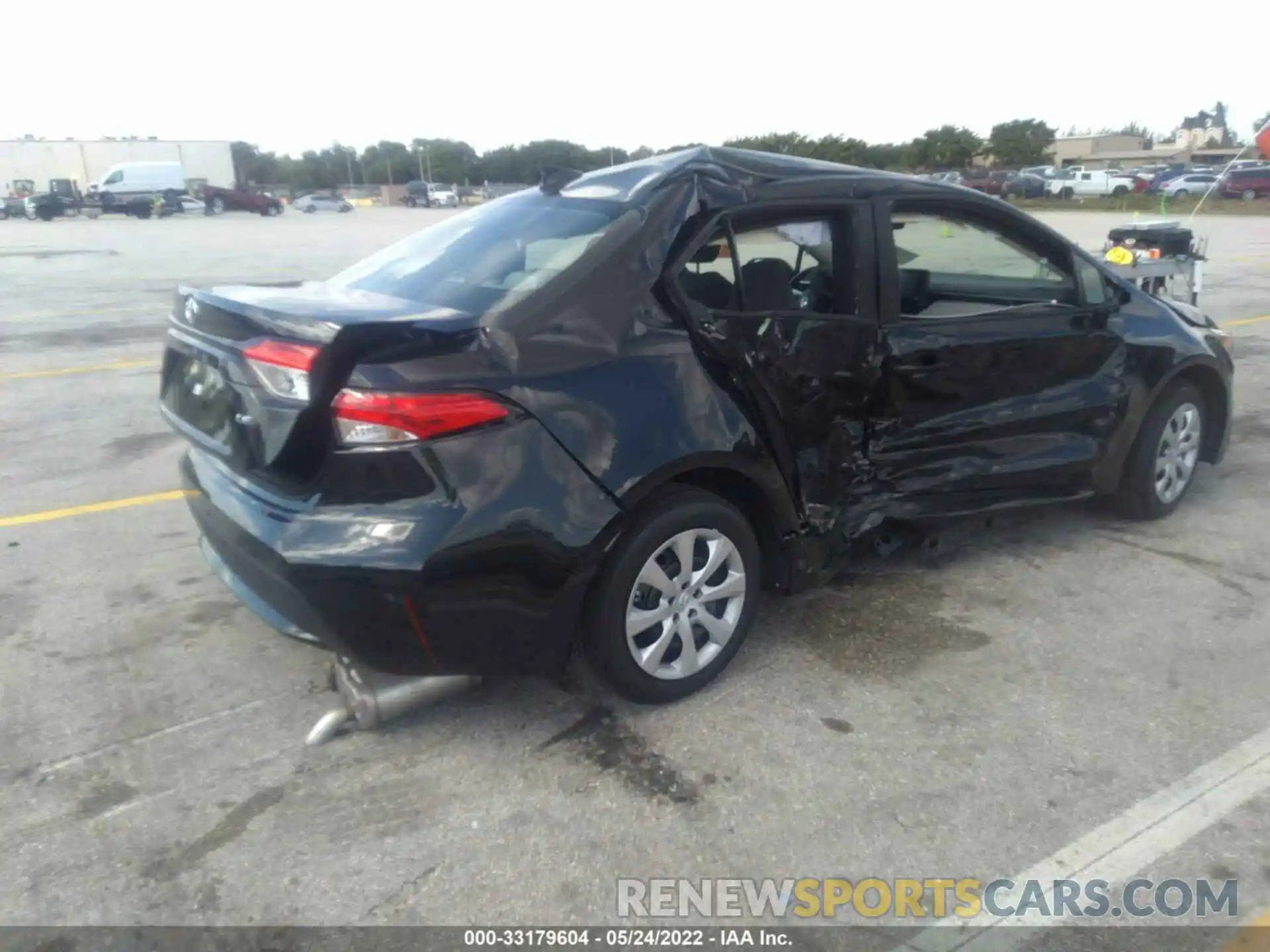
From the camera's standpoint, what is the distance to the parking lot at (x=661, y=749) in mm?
2617

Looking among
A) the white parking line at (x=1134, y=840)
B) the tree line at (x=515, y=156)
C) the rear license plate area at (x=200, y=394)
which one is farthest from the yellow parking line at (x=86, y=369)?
the tree line at (x=515, y=156)

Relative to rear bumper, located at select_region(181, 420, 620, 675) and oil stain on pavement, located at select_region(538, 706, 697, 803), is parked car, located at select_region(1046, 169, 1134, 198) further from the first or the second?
rear bumper, located at select_region(181, 420, 620, 675)

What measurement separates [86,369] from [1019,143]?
75.8 meters

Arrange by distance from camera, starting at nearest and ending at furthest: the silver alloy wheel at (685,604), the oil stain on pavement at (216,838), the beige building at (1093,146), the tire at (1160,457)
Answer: the oil stain on pavement at (216,838) → the silver alloy wheel at (685,604) → the tire at (1160,457) → the beige building at (1093,146)

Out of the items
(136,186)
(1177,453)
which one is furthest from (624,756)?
(136,186)

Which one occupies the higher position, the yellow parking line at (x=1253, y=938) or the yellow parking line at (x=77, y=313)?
the yellow parking line at (x=77, y=313)

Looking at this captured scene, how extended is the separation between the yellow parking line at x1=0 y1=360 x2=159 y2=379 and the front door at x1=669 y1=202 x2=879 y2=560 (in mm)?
7220

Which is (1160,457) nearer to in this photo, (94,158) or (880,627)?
(880,627)

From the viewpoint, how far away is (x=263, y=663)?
143 inches

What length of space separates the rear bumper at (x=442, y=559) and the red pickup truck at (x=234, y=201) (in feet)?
182

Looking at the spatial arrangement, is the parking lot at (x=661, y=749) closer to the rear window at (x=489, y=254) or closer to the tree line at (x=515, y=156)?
the rear window at (x=489, y=254)

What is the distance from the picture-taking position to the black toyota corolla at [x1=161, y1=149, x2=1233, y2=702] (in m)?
2.77

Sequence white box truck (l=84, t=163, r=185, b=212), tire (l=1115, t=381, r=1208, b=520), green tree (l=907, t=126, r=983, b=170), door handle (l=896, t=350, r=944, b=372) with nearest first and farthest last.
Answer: door handle (l=896, t=350, r=944, b=372), tire (l=1115, t=381, r=1208, b=520), white box truck (l=84, t=163, r=185, b=212), green tree (l=907, t=126, r=983, b=170)

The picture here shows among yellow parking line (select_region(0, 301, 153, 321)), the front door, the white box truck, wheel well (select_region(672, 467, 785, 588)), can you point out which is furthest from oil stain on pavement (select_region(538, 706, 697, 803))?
the white box truck
